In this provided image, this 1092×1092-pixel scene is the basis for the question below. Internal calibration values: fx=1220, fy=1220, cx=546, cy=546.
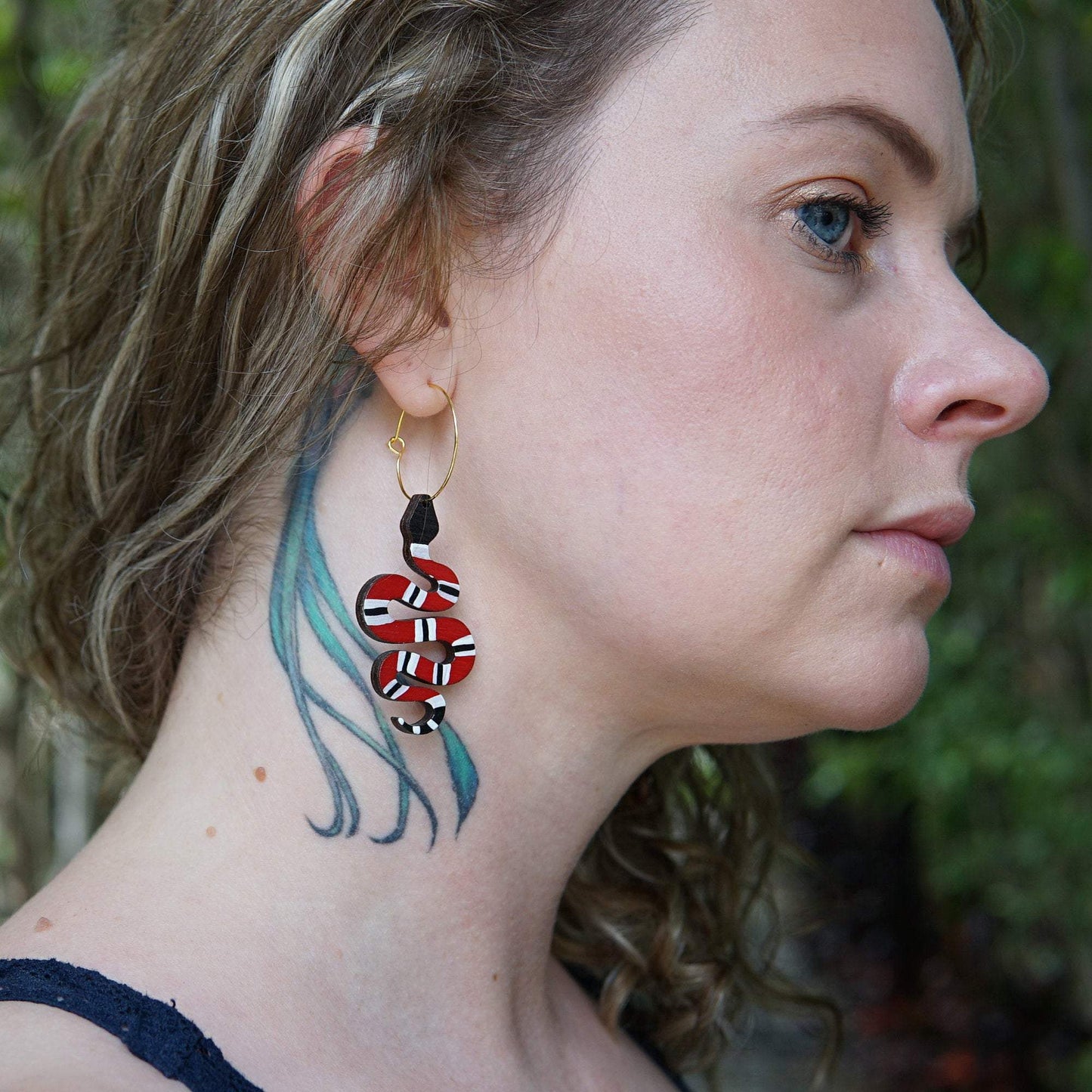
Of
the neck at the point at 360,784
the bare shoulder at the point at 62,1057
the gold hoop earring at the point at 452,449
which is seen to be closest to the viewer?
the bare shoulder at the point at 62,1057

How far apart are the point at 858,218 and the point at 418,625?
27.1 inches

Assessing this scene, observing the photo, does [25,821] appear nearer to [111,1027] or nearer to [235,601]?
[235,601]

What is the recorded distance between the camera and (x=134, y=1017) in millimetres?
1142

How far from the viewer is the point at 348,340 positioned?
1430mm

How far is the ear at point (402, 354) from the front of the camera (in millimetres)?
1389

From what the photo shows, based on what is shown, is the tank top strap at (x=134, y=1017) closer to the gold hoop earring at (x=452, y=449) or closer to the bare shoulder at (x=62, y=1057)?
the bare shoulder at (x=62, y=1057)

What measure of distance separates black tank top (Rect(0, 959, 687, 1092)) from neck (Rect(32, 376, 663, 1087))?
0.08 meters

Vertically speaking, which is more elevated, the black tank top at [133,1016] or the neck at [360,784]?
the neck at [360,784]

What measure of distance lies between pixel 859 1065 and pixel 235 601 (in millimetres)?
4246

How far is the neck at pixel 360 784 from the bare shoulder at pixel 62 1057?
0.13m

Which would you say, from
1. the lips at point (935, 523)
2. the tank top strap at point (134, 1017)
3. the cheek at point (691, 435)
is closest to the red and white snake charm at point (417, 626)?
the cheek at point (691, 435)

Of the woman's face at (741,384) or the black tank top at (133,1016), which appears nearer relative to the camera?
the black tank top at (133,1016)

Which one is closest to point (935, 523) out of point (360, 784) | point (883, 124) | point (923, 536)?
point (923, 536)

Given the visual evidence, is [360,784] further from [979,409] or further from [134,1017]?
[979,409]
